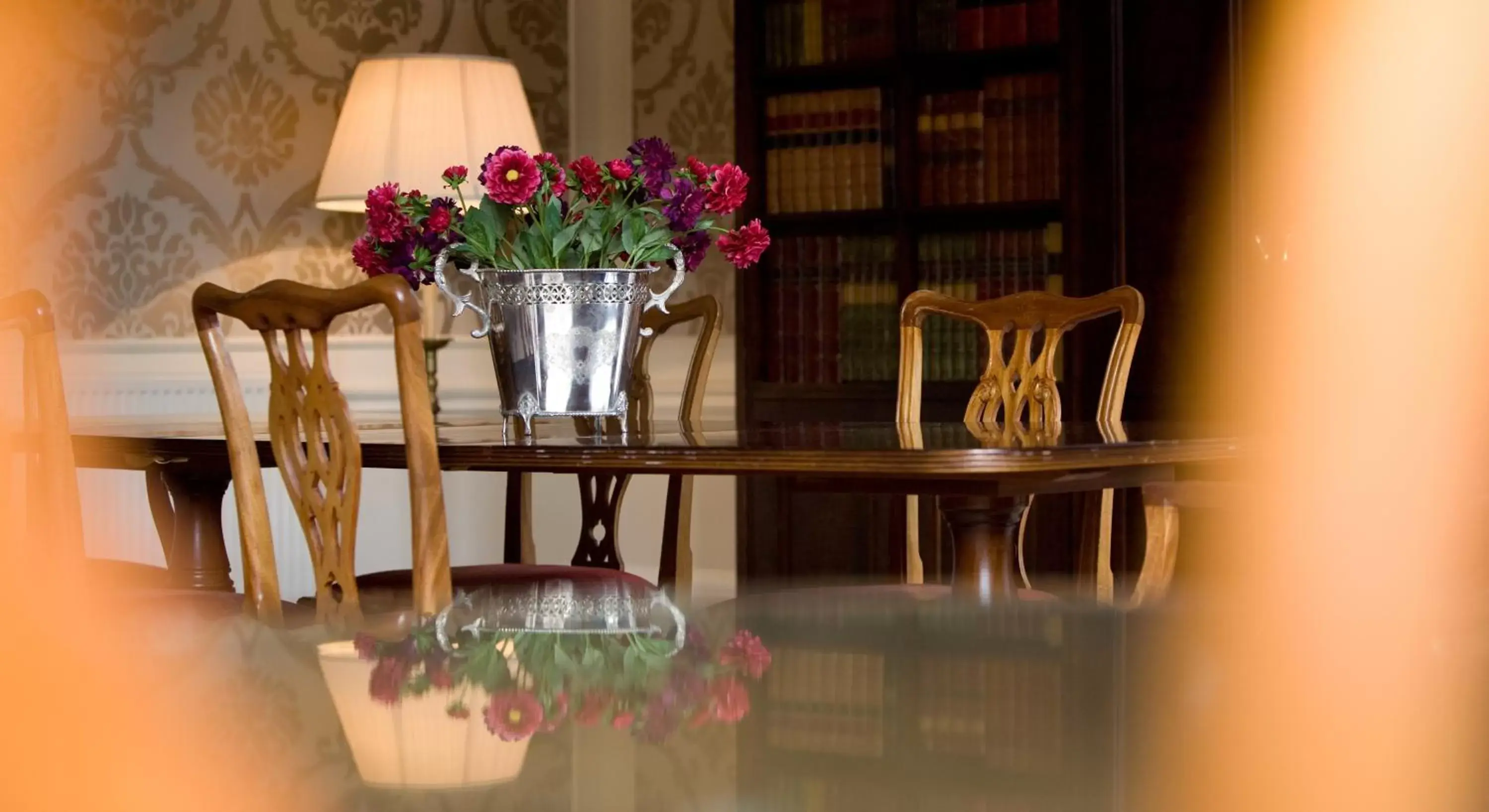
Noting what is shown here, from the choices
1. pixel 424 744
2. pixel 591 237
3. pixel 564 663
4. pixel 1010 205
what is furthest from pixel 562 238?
pixel 1010 205

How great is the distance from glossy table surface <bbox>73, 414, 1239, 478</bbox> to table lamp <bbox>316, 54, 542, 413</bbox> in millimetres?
1008

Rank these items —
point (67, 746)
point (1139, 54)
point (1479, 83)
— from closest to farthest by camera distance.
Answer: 1. point (67, 746)
2. point (1479, 83)
3. point (1139, 54)

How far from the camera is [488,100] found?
341 cm

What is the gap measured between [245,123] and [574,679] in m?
2.96

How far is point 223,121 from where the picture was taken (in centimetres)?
388

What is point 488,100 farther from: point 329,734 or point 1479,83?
point 329,734

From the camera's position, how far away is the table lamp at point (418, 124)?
3.31 metres

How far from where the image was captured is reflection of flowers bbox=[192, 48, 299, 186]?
3.86 m

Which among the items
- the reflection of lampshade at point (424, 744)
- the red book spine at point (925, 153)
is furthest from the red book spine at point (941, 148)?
the reflection of lampshade at point (424, 744)

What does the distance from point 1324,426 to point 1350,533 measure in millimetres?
257

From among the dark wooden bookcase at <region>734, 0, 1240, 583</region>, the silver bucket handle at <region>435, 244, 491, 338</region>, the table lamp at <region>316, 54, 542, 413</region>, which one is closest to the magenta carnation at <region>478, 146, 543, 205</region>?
the silver bucket handle at <region>435, 244, 491, 338</region>

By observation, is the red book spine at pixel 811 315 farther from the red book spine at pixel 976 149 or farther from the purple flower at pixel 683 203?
the purple flower at pixel 683 203

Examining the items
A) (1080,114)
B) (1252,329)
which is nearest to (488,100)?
(1080,114)

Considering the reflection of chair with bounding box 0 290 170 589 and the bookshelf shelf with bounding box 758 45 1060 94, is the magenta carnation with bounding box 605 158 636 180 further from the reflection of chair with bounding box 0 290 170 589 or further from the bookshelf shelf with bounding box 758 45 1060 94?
the bookshelf shelf with bounding box 758 45 1060 94
